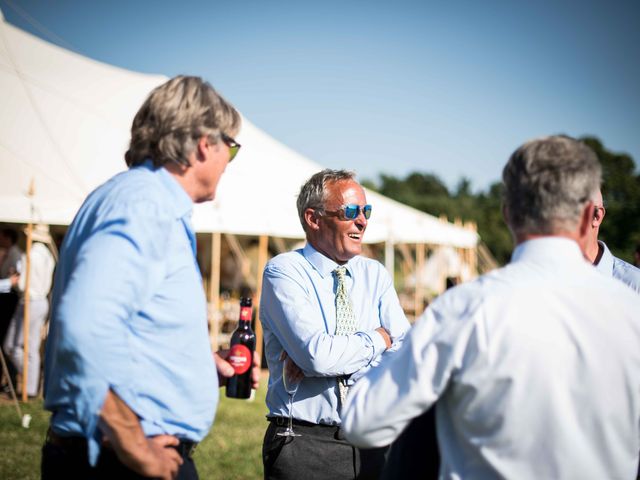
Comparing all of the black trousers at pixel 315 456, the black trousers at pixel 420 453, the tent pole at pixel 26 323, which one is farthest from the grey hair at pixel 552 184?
the tent pole at pixel 26 323

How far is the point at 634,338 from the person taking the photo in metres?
1.72

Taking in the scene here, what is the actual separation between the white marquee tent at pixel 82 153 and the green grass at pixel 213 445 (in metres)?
3.17

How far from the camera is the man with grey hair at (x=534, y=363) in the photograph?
166 cm

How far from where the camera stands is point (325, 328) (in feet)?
10.3

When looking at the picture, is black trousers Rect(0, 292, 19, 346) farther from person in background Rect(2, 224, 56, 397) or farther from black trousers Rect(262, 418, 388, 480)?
black trousers Rect(262, 418, 388, 480)

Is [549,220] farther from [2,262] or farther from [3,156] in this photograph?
[3,156]

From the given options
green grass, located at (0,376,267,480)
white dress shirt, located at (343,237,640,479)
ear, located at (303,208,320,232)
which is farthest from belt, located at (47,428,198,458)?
green grass, located at (0,376,267,480)

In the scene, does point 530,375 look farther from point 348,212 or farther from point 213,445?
point 213,445

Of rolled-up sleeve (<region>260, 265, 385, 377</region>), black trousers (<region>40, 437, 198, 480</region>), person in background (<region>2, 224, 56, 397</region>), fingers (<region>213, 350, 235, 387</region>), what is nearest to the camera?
black trousers (<region>40, 437, 198, 480</region>)

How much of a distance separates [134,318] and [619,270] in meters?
2.63

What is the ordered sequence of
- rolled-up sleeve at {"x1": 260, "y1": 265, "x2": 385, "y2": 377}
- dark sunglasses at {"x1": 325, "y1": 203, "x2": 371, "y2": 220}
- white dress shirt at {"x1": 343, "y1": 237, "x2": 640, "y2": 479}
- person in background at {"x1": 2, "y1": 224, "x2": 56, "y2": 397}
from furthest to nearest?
person in background at {"x1": 2, "y1": 224, "x2": 56, "y2": 397} < dark sunglasses at {"x1": 325, "y1": 203, "x2": 371, "y2": 220} < rolled-up sleeve at {"x1": 260, "y1": 265, "x2": 385, "y2": 377} < white dress shirt at {"x1": 343, "y1": 237, "x2": 640, "y2": 479}

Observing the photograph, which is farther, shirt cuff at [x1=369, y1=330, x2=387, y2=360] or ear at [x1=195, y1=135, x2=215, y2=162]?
shirt cuff at [x1=369, y1=330, x2=387, y2=360]

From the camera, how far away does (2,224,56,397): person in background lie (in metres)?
8.86

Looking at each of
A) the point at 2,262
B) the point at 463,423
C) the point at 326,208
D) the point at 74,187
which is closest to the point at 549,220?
the point at 463,423
